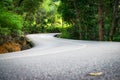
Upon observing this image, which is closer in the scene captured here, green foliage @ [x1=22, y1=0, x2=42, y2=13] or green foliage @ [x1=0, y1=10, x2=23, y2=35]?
green foliage @ [x1=0, y1=10, x2=23, y2=35]

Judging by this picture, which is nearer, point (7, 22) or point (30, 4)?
point (7, 22)

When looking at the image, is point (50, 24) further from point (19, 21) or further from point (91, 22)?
point (19, 21)

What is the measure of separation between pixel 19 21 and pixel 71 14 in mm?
20509

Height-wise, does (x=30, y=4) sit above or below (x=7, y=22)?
above

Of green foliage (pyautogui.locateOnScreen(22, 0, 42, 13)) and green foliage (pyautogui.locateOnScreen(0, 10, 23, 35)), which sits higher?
green foliage (pyautogui.locateOnScreen(22, 0, 42, 13))

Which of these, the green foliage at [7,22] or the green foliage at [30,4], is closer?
the green foliage at [7,22]

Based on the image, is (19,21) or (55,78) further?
(19,21)

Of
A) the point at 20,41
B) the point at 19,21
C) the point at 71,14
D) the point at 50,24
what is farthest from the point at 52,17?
the point at 19,21

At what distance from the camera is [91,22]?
35.9 metres

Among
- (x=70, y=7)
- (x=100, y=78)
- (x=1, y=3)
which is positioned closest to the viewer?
(x=100, y=78)

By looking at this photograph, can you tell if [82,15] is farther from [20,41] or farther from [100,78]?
[100,78]

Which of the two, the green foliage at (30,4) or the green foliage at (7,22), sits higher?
the green foliage at (30,4)

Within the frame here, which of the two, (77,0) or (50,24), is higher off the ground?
(77,0)

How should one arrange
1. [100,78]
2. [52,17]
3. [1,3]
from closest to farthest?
1. [100,78]
2. [1,3]
3. [52,17]
